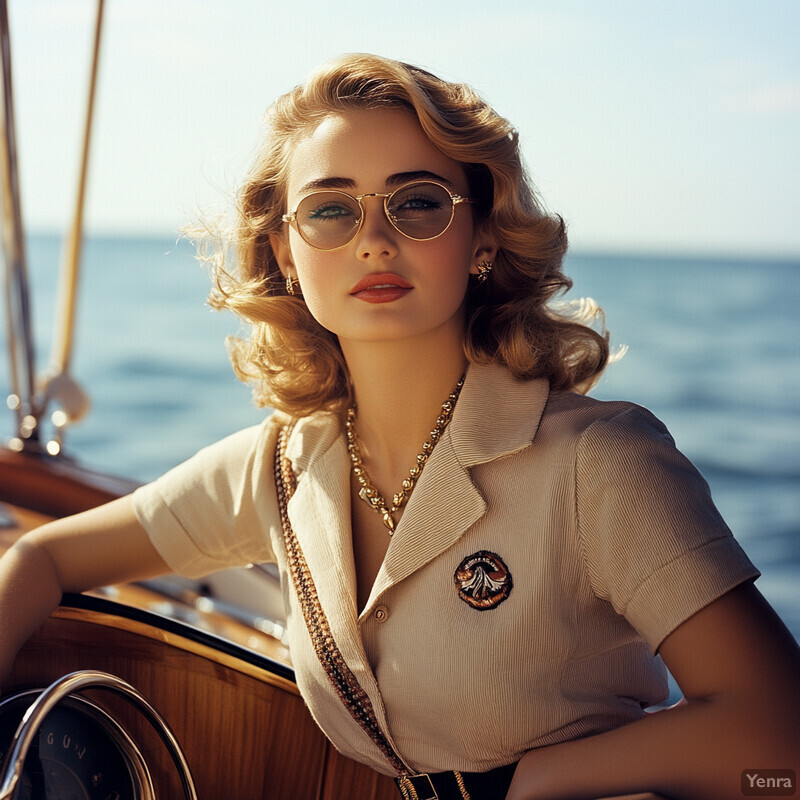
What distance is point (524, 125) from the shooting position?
63.4 inches

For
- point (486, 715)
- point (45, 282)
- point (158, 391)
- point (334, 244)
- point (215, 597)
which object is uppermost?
point (45, 282)

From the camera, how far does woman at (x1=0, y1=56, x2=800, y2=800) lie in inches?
47.8

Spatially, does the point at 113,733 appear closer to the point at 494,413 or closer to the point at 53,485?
the point at 494,413

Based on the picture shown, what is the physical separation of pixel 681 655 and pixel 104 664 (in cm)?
85

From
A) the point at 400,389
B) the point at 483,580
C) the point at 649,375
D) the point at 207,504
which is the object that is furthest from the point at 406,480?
the point at 649,375

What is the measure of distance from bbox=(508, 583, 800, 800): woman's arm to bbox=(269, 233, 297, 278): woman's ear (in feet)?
2.80

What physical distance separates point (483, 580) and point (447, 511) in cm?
11

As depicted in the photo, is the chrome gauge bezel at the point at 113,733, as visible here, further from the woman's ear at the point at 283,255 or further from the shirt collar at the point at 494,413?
the woman's ear at the point at 283,255

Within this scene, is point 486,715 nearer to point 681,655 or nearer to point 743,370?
point 681,655

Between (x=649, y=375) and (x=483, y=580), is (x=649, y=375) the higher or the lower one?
the higher one

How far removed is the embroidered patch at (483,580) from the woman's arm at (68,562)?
0.61 meters

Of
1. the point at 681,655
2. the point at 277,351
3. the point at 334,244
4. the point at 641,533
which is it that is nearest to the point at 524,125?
the point at 334,244

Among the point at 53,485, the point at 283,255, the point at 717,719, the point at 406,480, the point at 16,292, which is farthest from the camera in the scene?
the point at 16,292

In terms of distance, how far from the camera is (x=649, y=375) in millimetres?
18188
